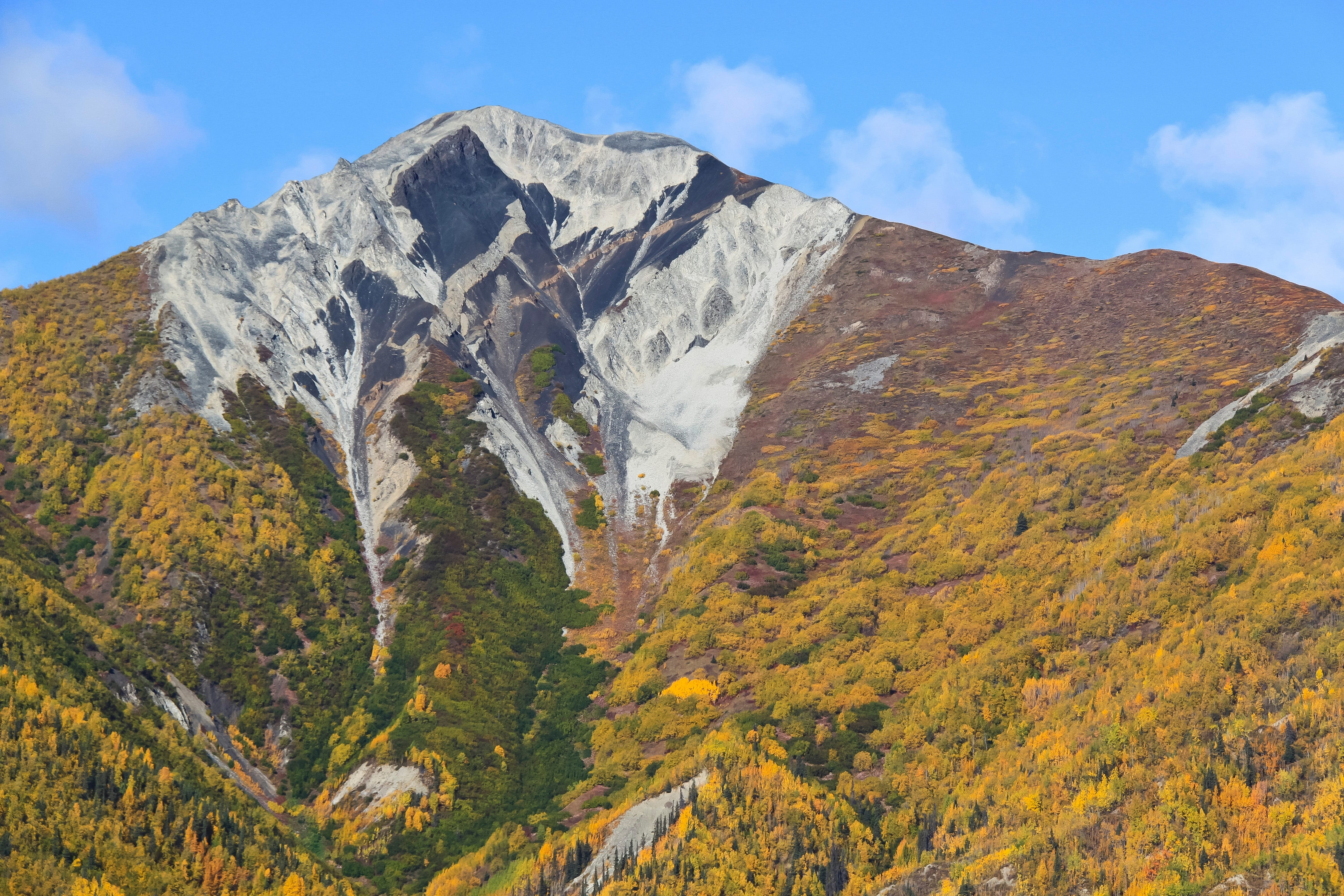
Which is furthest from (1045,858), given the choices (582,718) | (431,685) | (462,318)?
(462,318)

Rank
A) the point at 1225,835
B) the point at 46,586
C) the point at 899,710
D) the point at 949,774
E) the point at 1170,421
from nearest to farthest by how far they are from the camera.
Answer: the point at 1225,835, the point at 949,774, the point at 899,710, the point at 46,586, the point at 1170,421

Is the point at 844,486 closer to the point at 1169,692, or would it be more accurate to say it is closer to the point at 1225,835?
the point at 1169,692

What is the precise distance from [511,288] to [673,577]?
55.0m

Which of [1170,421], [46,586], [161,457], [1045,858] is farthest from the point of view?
[161,457]

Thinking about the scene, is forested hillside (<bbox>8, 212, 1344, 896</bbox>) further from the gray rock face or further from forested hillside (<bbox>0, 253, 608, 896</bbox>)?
the gray rock face

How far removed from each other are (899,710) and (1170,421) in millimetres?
27793

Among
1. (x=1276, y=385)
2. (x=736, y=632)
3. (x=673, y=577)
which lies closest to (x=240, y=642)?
(x=673, y=577)

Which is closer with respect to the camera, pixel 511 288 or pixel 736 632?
pixel 736 632

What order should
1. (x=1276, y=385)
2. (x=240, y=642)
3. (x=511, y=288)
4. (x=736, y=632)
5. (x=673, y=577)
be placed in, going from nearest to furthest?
(x=736, y=632) → (x=1276, y=385) → (x=240, y=642) → (x=673, y=577) → (x=511, y=288)

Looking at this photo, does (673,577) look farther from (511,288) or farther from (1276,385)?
(511,288)

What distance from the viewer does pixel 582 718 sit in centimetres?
5128

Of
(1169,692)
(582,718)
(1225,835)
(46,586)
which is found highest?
(46,586)

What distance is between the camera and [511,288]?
105688 millimetres

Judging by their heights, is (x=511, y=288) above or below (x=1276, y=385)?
above
